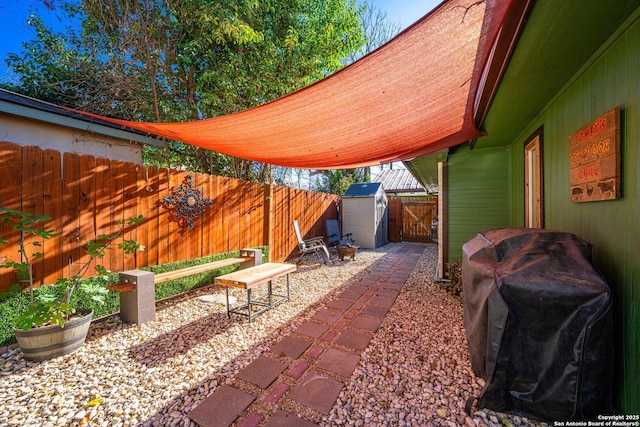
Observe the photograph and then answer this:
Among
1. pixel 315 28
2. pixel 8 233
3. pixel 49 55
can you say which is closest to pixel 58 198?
pixel 8 233

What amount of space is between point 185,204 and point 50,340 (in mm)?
2168

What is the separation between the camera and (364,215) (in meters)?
9.20

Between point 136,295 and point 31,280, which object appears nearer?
point 31,280

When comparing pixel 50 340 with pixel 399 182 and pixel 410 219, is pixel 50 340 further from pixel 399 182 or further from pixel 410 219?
pixel 399 182

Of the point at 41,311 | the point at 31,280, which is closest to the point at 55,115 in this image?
the point at 31,280

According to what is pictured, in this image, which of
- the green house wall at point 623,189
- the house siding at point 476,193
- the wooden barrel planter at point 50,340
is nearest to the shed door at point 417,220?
the house siding at point 476,193

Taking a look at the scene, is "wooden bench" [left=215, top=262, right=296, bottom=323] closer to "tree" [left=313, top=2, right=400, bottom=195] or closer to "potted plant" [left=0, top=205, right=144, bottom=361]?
"potted plant" [left=0, top=205, right=144, bottom=361]

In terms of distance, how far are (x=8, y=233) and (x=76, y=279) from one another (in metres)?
0.72

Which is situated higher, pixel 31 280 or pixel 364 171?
pixel 364 171

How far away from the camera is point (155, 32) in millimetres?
4676

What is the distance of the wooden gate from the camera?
10.5 metres

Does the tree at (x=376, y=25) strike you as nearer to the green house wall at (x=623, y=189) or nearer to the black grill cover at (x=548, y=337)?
the green house wall at (x=623, y=189)

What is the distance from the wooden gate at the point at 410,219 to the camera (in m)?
10.5

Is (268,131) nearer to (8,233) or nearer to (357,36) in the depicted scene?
(8,233)
